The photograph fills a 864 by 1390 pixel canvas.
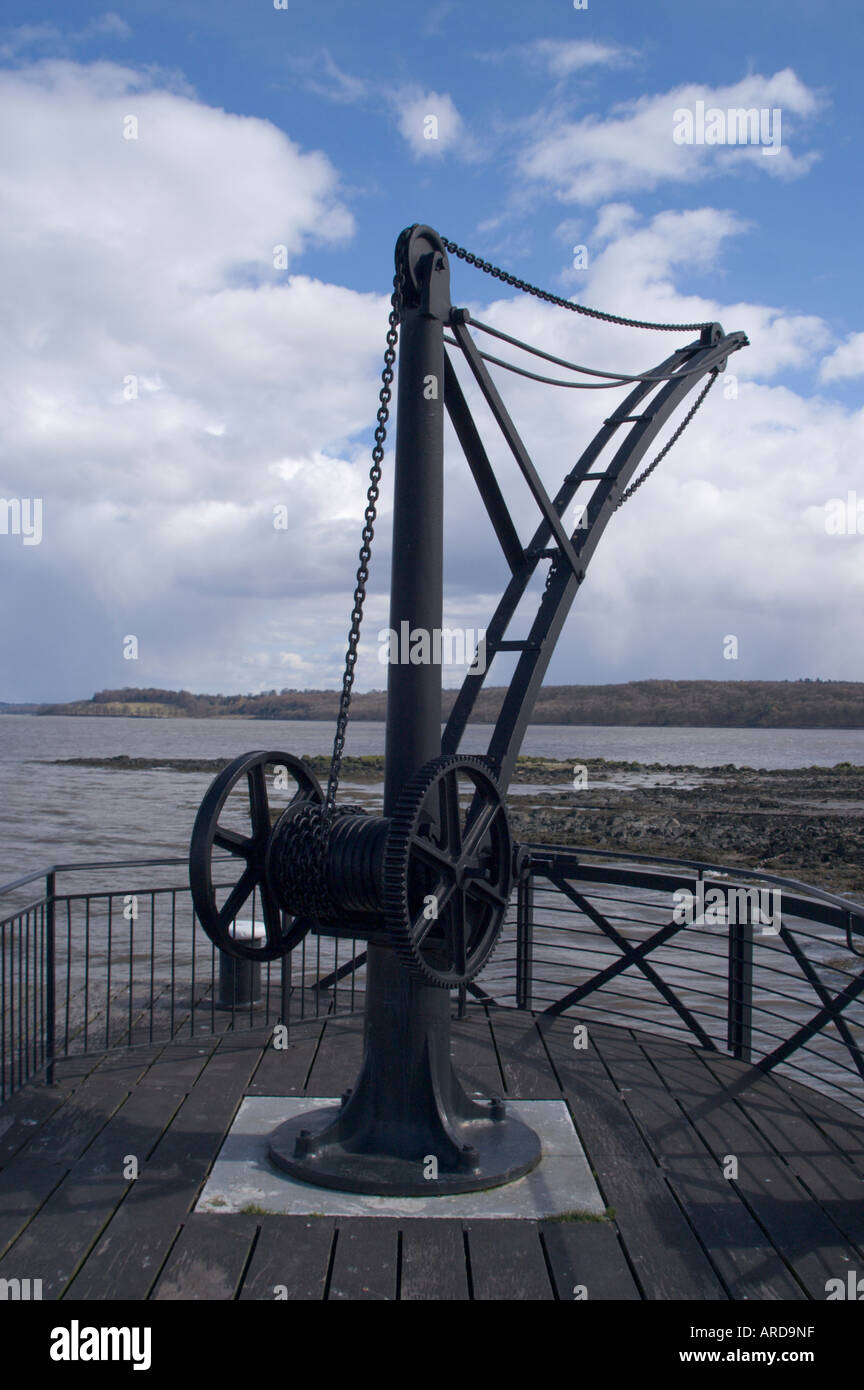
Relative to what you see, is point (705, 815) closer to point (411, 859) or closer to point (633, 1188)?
point (633, 1188)

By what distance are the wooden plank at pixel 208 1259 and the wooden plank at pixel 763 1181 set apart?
227 cm

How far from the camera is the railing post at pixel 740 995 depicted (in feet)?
24.1

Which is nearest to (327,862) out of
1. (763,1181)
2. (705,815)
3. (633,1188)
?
(633,1188)

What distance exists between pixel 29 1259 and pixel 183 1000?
230 inches

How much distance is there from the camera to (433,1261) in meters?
4.52

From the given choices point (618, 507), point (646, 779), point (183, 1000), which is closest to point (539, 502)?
point (618, 507)

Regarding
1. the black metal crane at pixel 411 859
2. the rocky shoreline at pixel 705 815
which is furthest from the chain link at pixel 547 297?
the rocky shoreline at pixel 705 815

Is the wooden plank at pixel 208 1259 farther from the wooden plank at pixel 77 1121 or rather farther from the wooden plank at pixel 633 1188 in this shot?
the wooden plank at pixel 633 1188

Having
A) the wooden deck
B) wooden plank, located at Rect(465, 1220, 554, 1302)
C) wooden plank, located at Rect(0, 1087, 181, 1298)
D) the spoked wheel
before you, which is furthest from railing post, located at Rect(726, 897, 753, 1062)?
wooden plank, located at Rect(0, 1087, 181, 1298)

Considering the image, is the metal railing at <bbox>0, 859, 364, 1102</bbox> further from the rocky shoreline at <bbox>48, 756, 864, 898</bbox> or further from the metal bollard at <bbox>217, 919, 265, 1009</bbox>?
the rocky shoreline at <bbox>48, 756, 864, 898</bbox>

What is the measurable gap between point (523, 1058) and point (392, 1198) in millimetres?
2234

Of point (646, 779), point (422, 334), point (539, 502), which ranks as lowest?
point (646, 779)
